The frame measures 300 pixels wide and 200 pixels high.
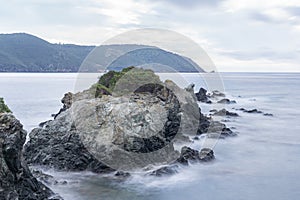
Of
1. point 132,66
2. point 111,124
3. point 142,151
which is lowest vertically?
point 142,151

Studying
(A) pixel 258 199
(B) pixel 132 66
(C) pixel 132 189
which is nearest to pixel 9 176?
(C) pixel 132 189

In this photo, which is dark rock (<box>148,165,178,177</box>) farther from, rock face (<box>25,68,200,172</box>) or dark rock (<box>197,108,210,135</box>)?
dark rock (<box>197,108,210,135</box>)

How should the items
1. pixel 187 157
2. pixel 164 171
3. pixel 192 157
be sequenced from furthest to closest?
pixel 192 157 < pixel 187 157 < pixel 164 171

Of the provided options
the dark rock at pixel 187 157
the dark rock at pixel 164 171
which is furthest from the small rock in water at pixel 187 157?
the dark rock at pixel 164 171

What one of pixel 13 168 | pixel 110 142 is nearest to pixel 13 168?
pixel 13 168

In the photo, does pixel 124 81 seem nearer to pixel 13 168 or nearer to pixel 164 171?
pixel 164 171

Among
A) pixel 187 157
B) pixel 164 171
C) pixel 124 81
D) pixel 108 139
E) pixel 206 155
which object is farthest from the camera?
pixel 124 81

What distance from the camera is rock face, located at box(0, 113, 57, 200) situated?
46.8 ft

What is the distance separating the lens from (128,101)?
1025 inches

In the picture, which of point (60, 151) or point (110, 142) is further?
point (110, 142)

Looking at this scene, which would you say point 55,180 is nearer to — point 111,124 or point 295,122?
point 111,124

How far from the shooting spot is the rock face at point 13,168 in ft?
46.8

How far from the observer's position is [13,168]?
1501cm

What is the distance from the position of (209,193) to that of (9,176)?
10.4 m
